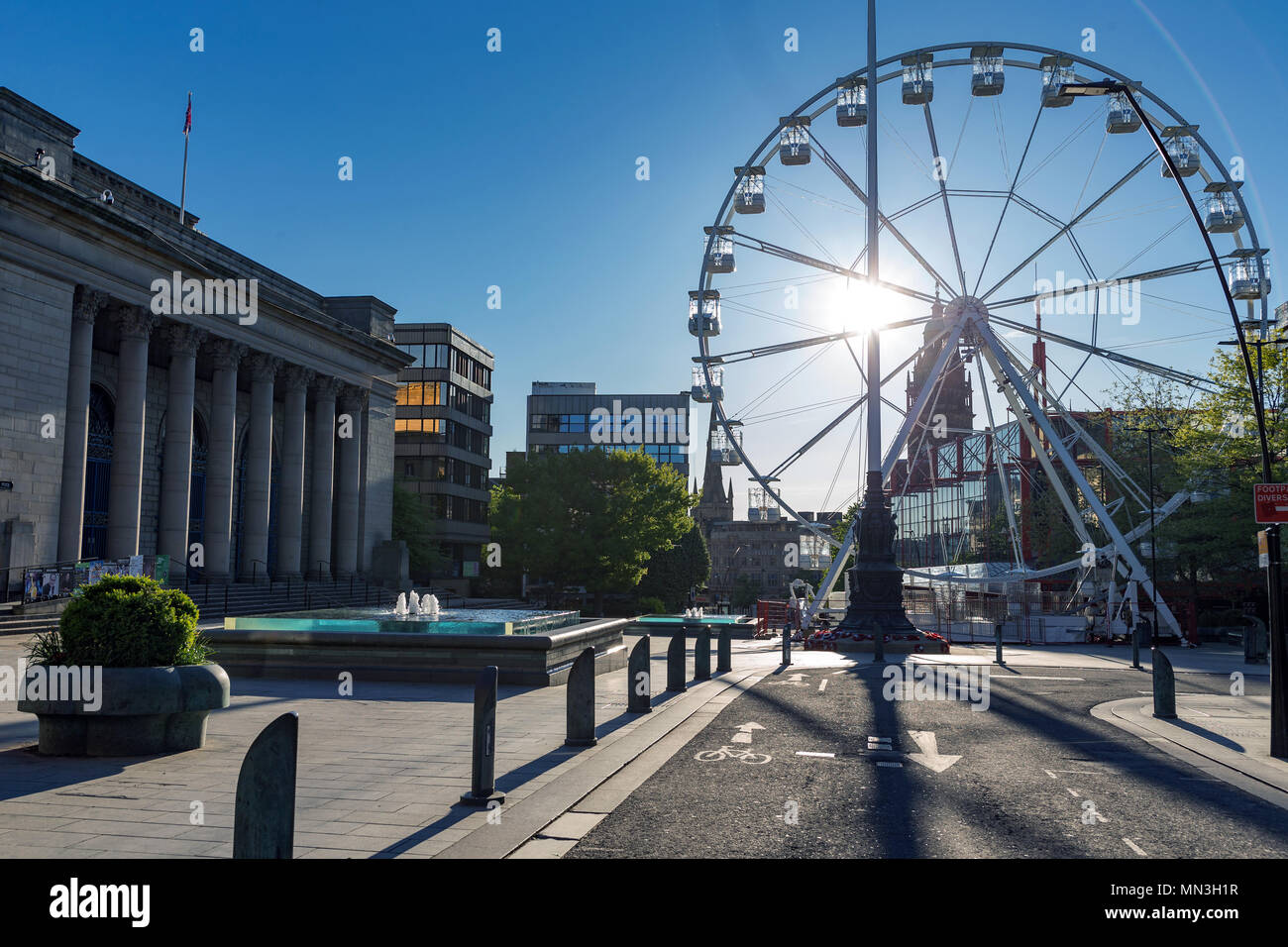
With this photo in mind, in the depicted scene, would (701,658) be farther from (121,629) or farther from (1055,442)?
(1055,442)

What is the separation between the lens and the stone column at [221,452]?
1619 inches

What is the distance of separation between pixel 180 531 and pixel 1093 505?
36.7 m

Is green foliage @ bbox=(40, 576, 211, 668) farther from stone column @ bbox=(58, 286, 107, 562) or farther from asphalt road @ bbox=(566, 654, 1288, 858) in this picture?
stone column @ bbox=(58, 286, 107, 562)

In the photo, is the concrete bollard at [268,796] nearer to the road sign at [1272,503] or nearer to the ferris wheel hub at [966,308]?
the road sign at [1272,503]

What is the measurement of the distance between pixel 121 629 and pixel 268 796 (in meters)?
5.23

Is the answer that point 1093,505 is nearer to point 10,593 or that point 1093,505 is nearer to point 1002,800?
point 1002,800

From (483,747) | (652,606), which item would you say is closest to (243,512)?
(652,606)

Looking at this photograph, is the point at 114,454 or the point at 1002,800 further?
the point at 114,454

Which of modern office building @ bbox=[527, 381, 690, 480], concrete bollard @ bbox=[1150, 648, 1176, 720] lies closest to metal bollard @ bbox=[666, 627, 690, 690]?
concrete bollard @ bbox=[1150, 648, 1176, 720]

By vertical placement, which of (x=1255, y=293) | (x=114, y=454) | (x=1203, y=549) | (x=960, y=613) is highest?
(x=1255, y=293)

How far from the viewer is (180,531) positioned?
38.5m
